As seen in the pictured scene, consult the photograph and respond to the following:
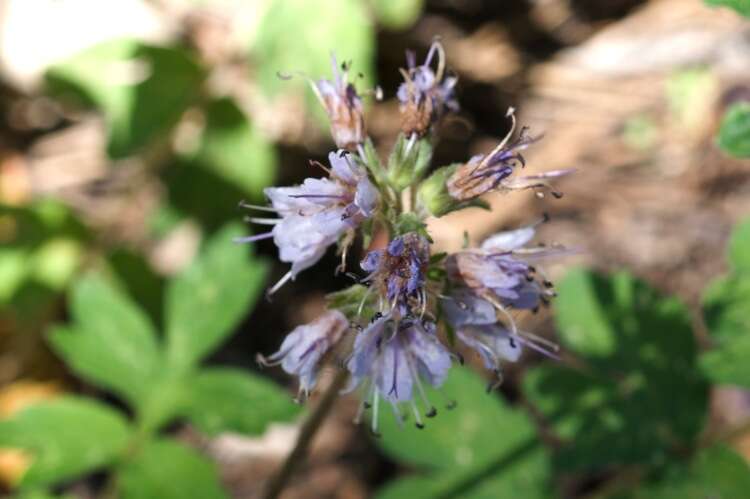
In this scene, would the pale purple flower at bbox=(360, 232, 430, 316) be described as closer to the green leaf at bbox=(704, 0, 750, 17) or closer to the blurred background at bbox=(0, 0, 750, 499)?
the green leaf at bbox=(704, 0, 750, 17)

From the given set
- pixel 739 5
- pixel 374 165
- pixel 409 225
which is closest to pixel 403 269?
pixel 409 225

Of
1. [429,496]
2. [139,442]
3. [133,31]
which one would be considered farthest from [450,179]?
[133,31]

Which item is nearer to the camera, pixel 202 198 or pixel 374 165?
pixel 374 165

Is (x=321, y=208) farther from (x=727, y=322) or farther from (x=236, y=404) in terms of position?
(x=727, y=322)

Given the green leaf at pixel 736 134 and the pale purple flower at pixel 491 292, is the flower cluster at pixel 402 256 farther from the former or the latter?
the green leaf at pixel 736 134

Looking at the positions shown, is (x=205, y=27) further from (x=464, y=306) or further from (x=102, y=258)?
(x=464, y=306)

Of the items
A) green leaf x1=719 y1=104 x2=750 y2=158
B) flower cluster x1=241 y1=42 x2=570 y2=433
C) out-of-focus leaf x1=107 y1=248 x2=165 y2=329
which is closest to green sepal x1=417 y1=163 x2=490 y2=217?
flower cluster x1=241 y1=42 x2=570 y2=433
